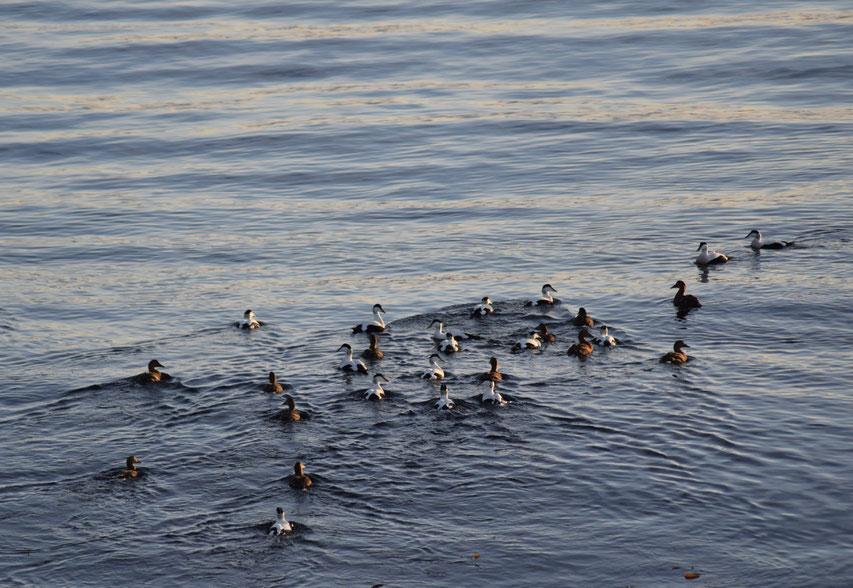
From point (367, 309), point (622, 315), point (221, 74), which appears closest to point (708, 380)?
point (622, 315)

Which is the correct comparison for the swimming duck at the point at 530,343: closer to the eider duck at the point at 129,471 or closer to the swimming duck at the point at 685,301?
the swimming duck at the point at 685,301

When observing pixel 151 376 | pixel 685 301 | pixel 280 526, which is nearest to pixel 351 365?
pixel 151 376

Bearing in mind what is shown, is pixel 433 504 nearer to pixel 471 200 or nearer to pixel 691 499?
pixel 691 499

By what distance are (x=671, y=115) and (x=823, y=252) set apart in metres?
18.5

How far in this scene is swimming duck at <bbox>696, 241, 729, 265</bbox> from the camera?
27.6 metres

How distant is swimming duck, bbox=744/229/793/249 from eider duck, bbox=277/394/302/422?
15.6 metres

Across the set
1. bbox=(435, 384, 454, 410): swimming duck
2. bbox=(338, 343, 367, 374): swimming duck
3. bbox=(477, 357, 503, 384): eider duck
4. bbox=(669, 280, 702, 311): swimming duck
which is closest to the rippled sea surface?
bbox=(435, 384, 454, 410): swimming duck

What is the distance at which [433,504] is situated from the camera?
51.9 feet

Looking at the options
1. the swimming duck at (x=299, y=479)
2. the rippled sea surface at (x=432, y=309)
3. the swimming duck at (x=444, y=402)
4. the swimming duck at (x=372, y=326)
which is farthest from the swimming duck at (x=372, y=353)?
the swimming duck at (x=299, y=479)

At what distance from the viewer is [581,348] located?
2150cm

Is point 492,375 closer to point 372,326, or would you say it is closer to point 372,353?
point 372,353

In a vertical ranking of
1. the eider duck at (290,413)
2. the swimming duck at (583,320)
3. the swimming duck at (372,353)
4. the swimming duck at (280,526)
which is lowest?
the swimming duck at (280,526)

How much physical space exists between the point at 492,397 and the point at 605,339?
4080 millimetres

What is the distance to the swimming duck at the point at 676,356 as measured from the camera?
2081cm
